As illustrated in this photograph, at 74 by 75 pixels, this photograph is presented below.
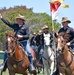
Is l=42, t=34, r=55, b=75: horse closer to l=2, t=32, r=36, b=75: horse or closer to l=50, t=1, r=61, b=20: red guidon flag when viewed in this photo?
l=50, t=1, r=61, b=20: red guidon flag

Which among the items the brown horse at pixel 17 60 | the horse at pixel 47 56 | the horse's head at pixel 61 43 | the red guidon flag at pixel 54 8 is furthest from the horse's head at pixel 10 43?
the horse at pixel 47 56

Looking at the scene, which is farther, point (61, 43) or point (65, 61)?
point (65, 61)

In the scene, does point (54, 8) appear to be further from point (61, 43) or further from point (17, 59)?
point (61, 43)

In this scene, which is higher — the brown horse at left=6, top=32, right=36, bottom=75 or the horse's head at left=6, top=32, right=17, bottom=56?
the horse's head at left=6, top=32, right=17, bottom=56

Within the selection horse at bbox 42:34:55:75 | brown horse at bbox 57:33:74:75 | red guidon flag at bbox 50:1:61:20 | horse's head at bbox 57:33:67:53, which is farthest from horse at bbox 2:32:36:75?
horse at bbox 42:34:55:75

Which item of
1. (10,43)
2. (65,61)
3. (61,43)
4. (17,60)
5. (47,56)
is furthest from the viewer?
(47,56)

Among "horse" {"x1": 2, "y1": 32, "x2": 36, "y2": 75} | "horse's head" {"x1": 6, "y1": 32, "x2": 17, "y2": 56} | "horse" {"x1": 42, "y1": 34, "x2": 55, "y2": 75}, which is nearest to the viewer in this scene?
"horse's head" {"x1": 6, "y1": 32, "x2": 17, "y2": 56}

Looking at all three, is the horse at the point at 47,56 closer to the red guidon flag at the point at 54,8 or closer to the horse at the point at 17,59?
the red guidon flag at the point at 54,8

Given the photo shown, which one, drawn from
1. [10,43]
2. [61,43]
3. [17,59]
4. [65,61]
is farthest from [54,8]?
[61,43]

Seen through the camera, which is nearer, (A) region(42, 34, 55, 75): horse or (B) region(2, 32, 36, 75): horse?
(B) region(2, 32, 36, 75): horse

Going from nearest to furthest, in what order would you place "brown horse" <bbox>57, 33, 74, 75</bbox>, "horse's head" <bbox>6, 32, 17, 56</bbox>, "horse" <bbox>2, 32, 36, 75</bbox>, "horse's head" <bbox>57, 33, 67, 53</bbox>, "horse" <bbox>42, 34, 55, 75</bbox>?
"horse's head" <bbox>57, 33, 67, 53</bbox> < "horse's head" <bbox>6, 32, 17, 56</bbox> < "brown horse" <bbox>57, 33, 74, 75</bbox> < "horse" <bbox>2, 32, 36, 75</bbox> < "horse" <bbox>42, 34, 55, 75</bbox>

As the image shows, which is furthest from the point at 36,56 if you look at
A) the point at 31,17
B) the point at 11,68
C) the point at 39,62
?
the point at 31,17

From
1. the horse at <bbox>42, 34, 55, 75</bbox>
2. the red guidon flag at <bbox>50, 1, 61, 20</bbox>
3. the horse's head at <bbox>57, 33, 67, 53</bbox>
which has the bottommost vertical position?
the horse at <bbox>42, 34, 55, 75</bbox>

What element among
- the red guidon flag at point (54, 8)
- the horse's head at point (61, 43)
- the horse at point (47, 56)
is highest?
the red guidon flag at point (54, 8)
